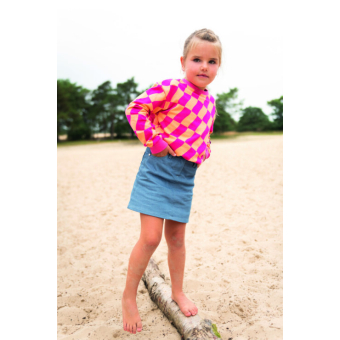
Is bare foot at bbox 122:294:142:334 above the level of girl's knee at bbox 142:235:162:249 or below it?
below

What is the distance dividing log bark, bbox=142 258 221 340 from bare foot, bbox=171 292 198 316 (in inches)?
0.8

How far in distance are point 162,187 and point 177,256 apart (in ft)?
1.76

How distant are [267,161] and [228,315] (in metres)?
7.23

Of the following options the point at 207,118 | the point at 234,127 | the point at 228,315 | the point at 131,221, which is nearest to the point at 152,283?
the point at 228,315

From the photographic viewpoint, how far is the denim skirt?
177 centimetres

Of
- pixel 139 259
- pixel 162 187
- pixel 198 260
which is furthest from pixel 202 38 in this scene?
pixel 198 260

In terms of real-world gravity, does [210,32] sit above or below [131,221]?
above

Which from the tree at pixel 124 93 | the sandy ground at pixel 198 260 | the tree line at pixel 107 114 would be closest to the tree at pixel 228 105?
the tree line at pixel 107 114

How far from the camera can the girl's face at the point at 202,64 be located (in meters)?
1.71

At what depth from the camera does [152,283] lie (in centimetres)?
241

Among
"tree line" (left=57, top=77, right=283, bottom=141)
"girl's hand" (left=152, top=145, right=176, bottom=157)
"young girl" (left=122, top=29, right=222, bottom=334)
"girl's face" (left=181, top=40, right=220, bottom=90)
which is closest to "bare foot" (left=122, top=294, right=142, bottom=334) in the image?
"young girl" (left=122, top=29, right=222, bottom=334)

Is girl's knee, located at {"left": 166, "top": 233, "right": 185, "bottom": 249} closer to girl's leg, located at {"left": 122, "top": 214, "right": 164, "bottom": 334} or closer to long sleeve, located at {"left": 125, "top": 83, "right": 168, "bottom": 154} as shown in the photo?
girl's leg, located at {"left": 122, "top": 214, "right": 164, "bottom": 334}

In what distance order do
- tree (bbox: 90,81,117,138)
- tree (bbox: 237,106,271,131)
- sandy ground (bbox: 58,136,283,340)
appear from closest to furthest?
→ sandy ground (bbox: 58,136,283,340) → tree (bbox: 90,81,117,138) → tree (bbox: 237,106,271,131)

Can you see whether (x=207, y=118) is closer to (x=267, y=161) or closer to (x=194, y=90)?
(x=194, y=90)
